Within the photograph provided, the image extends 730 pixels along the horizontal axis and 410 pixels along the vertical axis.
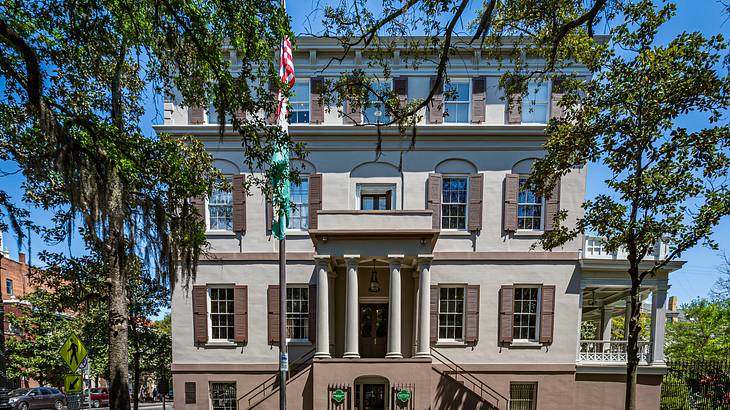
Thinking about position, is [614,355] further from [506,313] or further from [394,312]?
[394,312]

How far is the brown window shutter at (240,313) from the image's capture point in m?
12.2

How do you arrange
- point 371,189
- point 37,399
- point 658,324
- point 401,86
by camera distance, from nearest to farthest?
1. point 658,324
2. point 401,86
3. point 371,189
4. point 37,399

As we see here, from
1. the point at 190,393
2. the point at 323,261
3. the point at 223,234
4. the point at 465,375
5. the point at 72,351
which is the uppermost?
the point at 223,234

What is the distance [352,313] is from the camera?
35.8 feet

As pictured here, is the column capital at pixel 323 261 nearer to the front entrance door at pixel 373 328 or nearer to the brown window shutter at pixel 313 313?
the brown window shutter at pixel 313 313

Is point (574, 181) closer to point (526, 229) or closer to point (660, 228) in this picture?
point (526, 229)

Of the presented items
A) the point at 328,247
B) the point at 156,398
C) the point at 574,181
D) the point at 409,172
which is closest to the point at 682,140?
the point at 574,181

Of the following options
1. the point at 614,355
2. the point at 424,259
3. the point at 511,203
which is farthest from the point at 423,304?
the point at 614,355

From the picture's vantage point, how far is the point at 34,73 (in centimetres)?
415

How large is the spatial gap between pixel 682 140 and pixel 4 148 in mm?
Result: 12842

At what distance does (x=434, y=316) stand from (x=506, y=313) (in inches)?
101

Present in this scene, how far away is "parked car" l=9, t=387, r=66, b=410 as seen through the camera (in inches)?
654

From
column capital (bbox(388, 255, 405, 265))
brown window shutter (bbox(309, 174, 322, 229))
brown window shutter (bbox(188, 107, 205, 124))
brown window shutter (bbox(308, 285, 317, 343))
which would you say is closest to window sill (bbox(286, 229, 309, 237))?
brown window shutter (bbox(309, 174, 322, 229))

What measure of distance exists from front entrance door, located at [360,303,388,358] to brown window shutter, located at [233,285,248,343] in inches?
168
